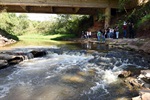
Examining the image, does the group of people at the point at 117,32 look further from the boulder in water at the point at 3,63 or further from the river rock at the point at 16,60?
the boulder in water at the point at 3,63

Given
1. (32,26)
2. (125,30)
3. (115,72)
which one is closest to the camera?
(115,72)

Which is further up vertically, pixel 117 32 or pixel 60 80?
pixel 117 32

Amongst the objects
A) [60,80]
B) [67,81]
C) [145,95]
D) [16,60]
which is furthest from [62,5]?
[145,95]

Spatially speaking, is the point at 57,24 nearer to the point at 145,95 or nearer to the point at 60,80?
the point at 60,80

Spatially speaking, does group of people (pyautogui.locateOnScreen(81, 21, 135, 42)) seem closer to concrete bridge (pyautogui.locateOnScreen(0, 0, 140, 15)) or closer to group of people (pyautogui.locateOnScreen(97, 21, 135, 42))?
group of people (pyautogui.locateOnScreen(97, 21, 135, 42))

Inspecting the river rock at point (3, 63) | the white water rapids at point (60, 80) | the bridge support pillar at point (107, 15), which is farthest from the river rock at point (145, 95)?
the bridge support pillar at point (107, 15)

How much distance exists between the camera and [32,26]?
217 feet

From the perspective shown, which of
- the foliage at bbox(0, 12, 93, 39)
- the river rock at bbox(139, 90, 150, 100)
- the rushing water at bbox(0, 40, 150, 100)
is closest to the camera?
the river rock at bbox(139, 90, 150, 100)

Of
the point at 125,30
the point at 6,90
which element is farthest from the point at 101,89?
the point at 125,30

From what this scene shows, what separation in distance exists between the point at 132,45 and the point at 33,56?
285 inches

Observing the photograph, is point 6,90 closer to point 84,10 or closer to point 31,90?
point 31,90

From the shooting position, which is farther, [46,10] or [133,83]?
[46,10]

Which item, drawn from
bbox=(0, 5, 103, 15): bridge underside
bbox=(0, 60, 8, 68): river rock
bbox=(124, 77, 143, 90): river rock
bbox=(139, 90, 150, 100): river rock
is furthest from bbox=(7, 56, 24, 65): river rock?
bbox=(0, 5, 103, 15): bridge underside

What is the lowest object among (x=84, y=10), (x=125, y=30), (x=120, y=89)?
(x=120, y=89)
